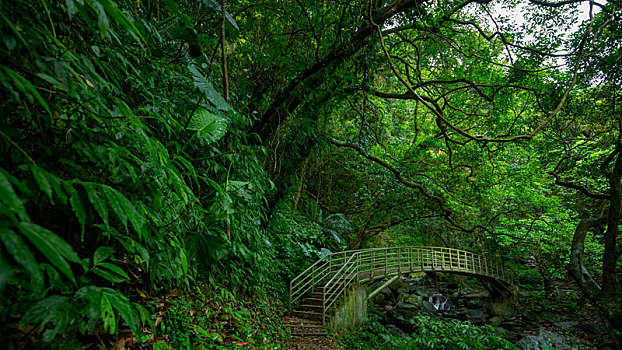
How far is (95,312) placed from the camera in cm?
100

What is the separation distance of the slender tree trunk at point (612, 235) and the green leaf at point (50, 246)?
34.6ft

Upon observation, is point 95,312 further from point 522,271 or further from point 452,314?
point 522,271

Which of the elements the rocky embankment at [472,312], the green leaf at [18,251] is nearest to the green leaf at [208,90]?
the green leaf at [18,251]

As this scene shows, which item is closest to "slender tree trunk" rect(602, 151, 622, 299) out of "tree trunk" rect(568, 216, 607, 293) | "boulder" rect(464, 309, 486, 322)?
"tree trunk" rect(568, 216, 607, 293)

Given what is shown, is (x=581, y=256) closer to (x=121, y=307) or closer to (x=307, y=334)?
(x=307, y=334)

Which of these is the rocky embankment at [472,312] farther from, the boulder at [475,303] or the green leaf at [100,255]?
the green leaf at [100,255]

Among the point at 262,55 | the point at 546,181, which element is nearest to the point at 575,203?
the point at 546,181

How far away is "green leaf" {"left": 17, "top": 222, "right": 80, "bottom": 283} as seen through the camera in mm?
727

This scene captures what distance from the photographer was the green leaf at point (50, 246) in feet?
2.38

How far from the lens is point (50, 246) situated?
30.0 inches

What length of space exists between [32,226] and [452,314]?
48.7 feet

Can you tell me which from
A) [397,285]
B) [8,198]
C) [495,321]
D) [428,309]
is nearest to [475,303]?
[495,321]

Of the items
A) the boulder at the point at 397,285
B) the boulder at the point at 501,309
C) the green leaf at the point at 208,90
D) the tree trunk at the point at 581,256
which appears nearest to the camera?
the green leaf at the point at 208,90

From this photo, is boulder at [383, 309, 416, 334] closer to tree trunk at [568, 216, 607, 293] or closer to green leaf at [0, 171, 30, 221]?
tree trunk at [568, 216, 607, 293]
